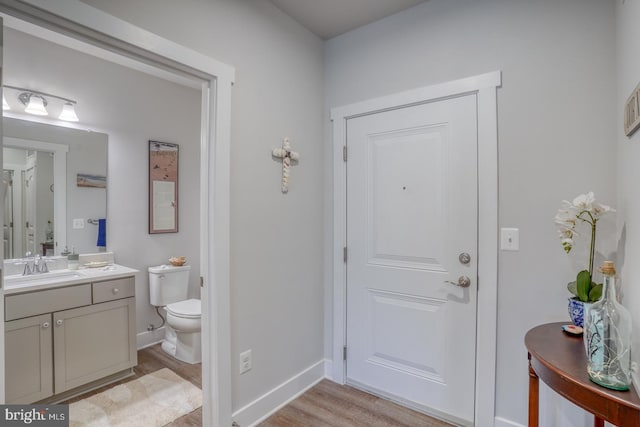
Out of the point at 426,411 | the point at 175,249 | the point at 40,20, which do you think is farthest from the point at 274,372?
the point at 40,20

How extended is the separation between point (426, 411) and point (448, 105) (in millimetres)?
1885

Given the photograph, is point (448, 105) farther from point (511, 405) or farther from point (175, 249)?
point (175, 249)

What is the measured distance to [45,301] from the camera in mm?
2100

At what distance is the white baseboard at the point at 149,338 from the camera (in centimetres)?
304

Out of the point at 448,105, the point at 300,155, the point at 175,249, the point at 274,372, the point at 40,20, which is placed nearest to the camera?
the point at 40,20

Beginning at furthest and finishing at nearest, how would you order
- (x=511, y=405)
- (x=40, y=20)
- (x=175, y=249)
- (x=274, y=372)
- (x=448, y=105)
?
(x=175, y=249) < (x=274, y=372) < (x=448, y=105) < (x=511, y=405) < (x=40, y=20)

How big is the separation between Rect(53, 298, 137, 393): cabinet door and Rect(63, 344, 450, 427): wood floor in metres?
0.15

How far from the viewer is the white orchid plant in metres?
1.39

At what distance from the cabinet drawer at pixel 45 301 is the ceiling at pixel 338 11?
2326 millimetres

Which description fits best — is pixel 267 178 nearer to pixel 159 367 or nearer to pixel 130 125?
pixel 130 125

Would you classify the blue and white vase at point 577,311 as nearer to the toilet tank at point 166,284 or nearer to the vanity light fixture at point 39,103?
the toilet tank at point 166,284

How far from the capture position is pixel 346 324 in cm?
239

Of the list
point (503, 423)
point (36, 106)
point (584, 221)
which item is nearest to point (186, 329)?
point (36, 106)

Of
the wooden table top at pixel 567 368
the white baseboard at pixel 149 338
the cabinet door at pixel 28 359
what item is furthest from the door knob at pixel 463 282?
the white baseboard at pixel 149 338
